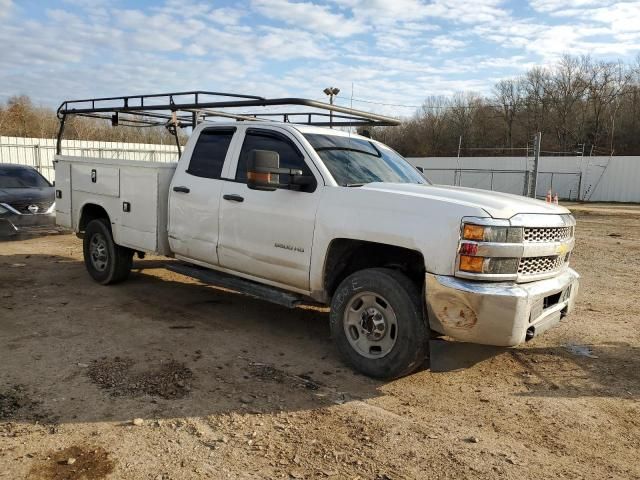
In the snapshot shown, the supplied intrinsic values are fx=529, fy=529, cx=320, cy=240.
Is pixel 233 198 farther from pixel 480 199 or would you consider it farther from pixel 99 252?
pixel 99 252

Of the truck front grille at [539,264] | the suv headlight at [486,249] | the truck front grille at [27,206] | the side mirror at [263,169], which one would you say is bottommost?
the truck front grille at [27,206]

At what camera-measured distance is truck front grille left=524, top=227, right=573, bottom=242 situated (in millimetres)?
3968

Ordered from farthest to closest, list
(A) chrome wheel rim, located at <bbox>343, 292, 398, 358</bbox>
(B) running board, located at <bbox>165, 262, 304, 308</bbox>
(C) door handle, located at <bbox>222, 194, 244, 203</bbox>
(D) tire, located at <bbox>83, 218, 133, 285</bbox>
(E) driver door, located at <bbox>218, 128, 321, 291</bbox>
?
(D) tire, located at <bbox>83, 218, 133, 285</bbox>
(C) door handle, located at <bbox>222, 194, 244, 203</bbox>
(B) running board, located at <bbox>165, 262, 304, 308</bbox>
(E) driver door, located at <bbox>218, 128, 321, 291</bbox>
(A) chrome wheel rim, located at <bbox>343, 292, 398, 358</bbox>

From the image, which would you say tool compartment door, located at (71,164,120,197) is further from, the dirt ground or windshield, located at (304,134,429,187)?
windshield, located at (304,134,429,187)

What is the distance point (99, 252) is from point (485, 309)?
5395mm

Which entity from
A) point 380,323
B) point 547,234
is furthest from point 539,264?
point 380,323

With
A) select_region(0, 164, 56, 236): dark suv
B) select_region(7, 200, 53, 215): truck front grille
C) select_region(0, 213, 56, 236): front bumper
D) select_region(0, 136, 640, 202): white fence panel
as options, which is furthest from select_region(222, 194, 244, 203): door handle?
select_region(0, 136, 640, 202): white fence panel

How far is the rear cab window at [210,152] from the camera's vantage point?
18.4 ft

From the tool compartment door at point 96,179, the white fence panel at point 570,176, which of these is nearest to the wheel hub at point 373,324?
the tool compartment door at point 96,179

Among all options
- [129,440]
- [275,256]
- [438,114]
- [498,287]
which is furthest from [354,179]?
[438,114]

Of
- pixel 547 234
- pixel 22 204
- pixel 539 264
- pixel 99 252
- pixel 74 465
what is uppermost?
pixel 547 234

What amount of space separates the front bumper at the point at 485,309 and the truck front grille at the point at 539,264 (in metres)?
0.12

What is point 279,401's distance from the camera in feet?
12.6

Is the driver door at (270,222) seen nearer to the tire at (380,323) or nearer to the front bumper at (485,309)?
the tire at (380,323)
